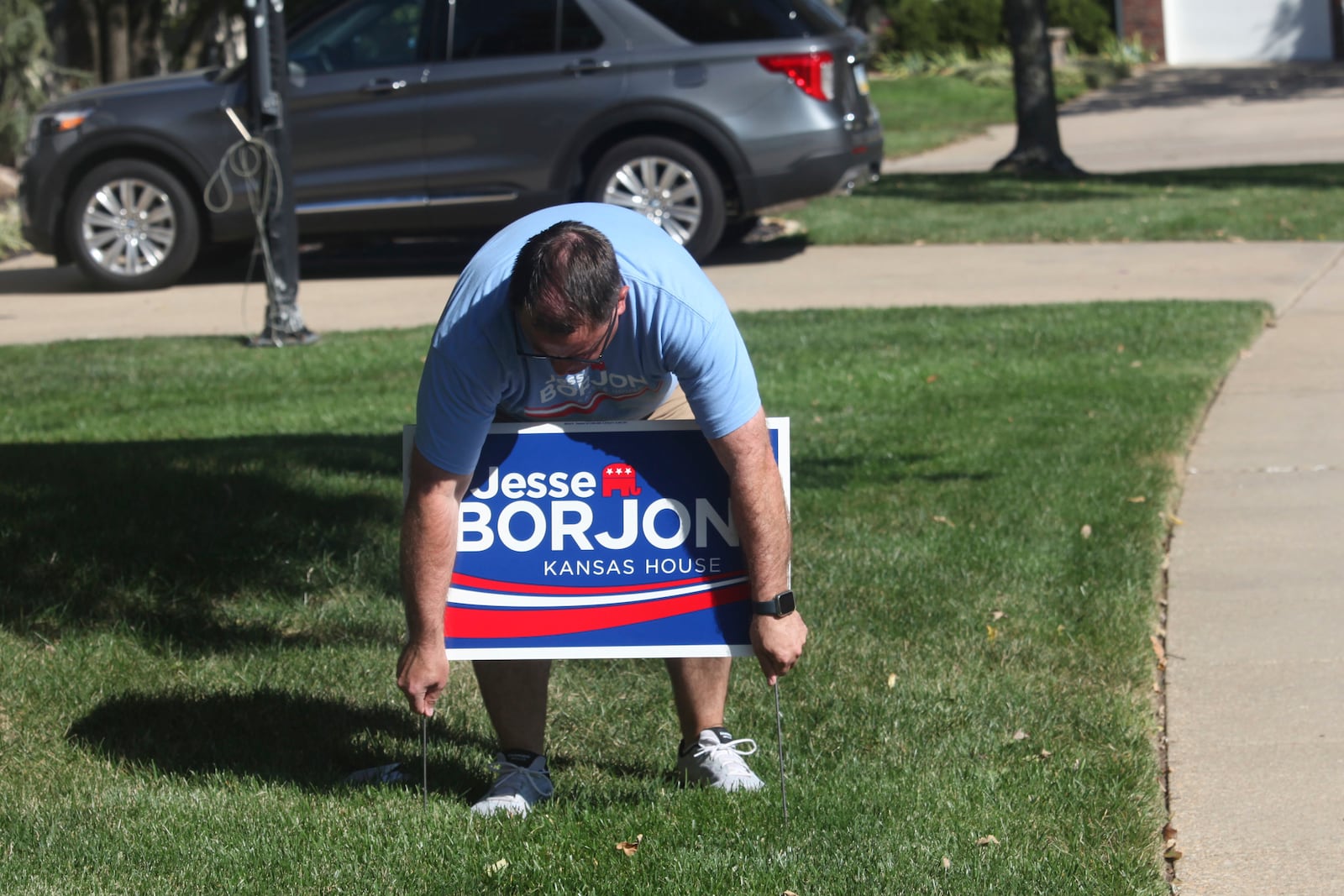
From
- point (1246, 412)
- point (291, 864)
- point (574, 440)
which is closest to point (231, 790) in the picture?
point (291, 864)

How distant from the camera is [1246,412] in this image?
23.8ft

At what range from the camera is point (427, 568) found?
→ 11.2 feet

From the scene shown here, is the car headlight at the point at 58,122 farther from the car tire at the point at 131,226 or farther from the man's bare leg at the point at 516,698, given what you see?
the man's bare leg at the point at 516,698

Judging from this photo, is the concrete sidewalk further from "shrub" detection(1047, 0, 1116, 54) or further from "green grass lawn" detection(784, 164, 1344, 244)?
"shrub" detection(1047, 0, 1116, 54)

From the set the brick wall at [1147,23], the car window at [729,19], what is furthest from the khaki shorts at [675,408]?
the brick wall at [1147,23]

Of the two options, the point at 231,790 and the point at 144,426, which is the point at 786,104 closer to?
the point at 144,426

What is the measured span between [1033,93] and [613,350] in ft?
47.9

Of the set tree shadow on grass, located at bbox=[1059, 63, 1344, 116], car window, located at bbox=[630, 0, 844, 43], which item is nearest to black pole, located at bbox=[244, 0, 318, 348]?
car window, located at bbox=[630, 0, 844, 43]

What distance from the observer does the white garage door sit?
115 ft

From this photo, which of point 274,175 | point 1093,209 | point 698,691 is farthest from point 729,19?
point 698,691

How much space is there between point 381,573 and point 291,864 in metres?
1.91

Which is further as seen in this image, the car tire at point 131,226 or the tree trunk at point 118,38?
the tree trunk at point 118,38

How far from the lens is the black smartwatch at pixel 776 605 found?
3.48 metres

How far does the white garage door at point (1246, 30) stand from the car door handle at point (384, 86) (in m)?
28.2
